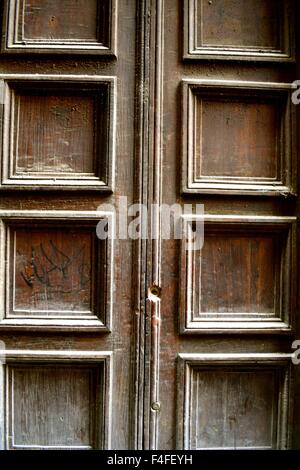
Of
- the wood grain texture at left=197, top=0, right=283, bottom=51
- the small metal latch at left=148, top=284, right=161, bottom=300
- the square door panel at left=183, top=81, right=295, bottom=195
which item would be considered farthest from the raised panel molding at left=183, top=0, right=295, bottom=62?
the small metal latch at left=148, top=284, right=161, bottom=300

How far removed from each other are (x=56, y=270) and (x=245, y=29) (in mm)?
984

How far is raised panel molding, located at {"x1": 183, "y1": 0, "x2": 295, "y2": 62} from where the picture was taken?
144cm

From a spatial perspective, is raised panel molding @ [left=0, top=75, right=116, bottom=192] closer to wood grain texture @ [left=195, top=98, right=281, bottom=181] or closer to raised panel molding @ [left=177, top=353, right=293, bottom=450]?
wood grain texture @ [left=195, top=98, right=281, bottom=181]

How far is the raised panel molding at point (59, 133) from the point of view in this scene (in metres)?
1.41

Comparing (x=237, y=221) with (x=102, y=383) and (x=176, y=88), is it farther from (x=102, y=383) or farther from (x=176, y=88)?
(x=102, y=383)

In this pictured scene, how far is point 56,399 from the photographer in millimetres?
1419

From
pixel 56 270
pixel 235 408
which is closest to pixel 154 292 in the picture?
pixel 56 270

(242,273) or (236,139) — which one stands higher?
(236,139)

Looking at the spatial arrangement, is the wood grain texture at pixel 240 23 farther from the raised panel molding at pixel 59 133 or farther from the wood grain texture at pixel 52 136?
the wood grain texture at pixel 52 136

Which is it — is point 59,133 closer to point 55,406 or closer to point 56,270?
point 56,270

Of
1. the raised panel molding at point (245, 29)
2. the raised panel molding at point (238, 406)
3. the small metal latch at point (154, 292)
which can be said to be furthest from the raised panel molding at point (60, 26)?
the raised panel molding at point (238, 406)

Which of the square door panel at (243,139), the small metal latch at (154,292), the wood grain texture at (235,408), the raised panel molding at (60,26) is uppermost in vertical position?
the raised panel molding at (60,26)

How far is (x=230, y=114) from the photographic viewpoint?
1.44 meters
